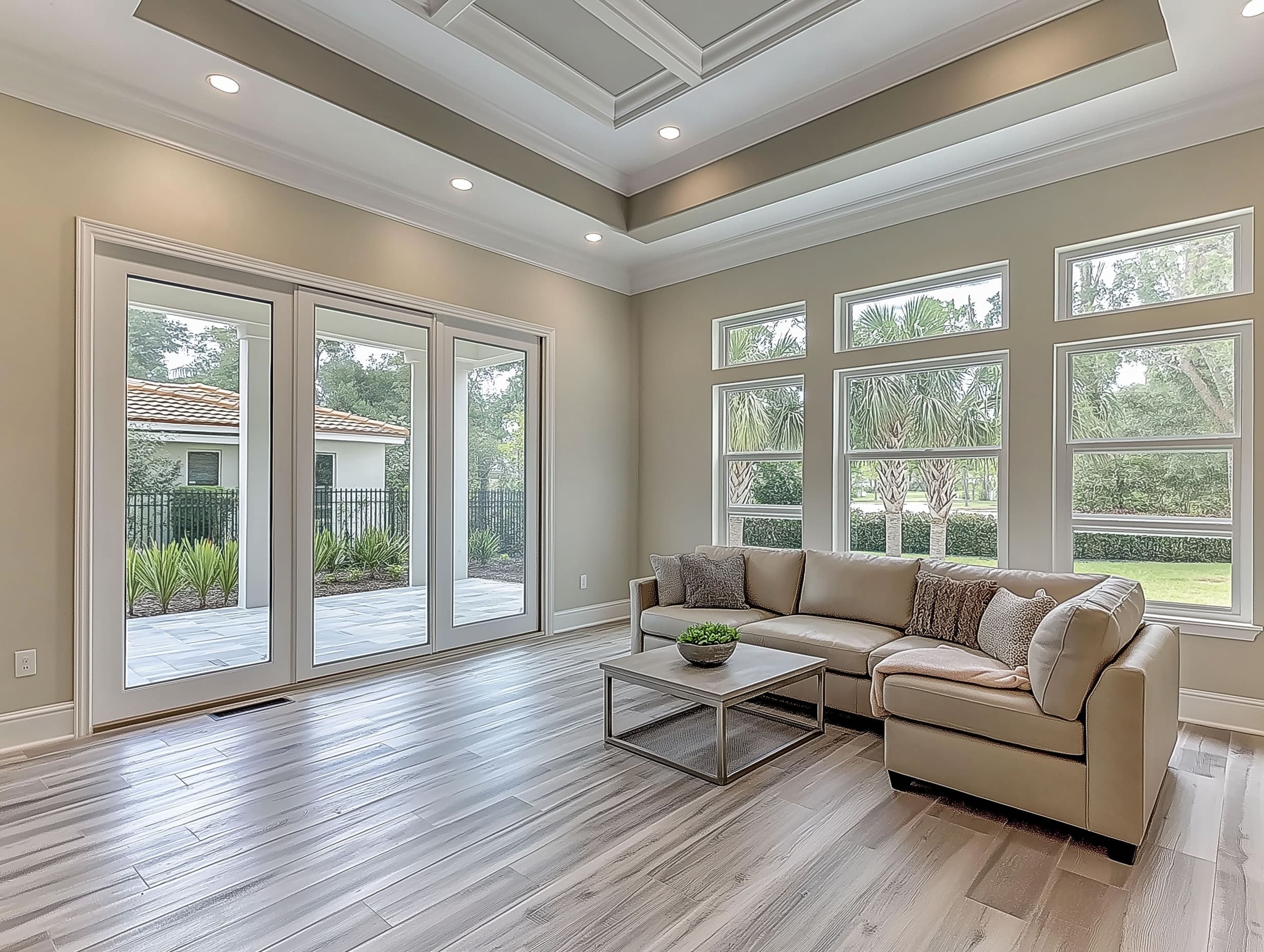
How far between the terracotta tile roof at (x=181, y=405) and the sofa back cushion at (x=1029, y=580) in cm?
419

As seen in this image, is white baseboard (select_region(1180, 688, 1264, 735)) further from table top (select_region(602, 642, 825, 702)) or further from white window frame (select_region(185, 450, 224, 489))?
white window frame (select_region(185, 450, 224, 489))

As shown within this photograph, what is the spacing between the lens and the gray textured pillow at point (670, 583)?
4.67 metres

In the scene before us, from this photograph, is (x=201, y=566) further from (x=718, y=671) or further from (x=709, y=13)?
(x=709, y=13)

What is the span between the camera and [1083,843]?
2.38 metres

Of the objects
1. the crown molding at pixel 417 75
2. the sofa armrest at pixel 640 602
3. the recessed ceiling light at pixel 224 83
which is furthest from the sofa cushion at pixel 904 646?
the recessed ceiling light at pixel 224 83

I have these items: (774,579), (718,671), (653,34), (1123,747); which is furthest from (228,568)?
(1123,747)

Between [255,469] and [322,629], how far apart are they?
3.60 feet

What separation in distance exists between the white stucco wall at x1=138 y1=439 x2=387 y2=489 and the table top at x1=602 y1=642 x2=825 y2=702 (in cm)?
222

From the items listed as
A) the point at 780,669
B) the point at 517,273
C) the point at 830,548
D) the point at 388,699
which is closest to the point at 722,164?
the point at 517,273

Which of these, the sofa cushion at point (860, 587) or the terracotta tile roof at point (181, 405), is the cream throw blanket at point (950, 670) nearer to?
the sofa cushion at point (860, 587)

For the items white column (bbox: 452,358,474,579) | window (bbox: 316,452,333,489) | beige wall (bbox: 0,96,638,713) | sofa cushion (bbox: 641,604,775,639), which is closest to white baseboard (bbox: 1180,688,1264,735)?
sofa cushion (bbox: 641,604,775,639)

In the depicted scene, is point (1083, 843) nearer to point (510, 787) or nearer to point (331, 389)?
point (510, 787)

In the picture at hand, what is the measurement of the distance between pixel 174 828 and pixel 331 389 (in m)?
2.62

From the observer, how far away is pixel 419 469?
4781 mm
